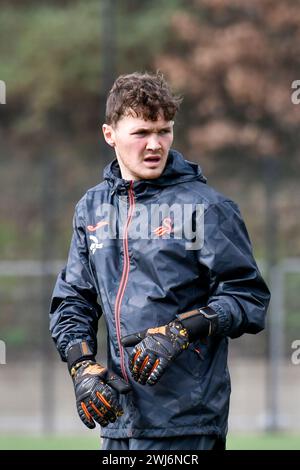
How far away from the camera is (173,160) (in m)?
4.07

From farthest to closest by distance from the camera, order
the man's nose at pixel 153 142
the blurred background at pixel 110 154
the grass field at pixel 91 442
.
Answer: the blurred background at pixel 110 154 < the grass field at pixel 91 442 < the man's nose at pixel 153 142

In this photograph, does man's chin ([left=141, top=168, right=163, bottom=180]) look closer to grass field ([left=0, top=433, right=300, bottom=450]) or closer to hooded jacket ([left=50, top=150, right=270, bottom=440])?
hooded jacket ([left=50, top=150, right=270, bottom=440])

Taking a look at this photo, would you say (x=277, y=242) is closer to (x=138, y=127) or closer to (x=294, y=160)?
(x=294, y=160)

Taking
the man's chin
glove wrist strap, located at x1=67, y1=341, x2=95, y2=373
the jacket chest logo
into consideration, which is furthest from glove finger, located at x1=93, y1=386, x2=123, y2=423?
the man's chin

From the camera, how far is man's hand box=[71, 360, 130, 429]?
3826mm

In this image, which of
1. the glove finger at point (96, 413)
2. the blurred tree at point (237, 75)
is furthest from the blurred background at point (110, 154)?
the glove finger at point (96, 413)

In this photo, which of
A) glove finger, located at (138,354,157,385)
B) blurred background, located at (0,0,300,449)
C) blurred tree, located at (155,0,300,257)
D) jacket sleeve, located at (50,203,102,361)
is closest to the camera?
glove finger, located at (138,354,157,385)

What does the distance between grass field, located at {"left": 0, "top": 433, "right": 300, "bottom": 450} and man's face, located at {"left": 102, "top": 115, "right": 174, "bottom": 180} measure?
199 inches

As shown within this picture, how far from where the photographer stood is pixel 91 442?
938cm

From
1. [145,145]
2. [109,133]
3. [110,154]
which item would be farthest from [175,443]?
[110,154]

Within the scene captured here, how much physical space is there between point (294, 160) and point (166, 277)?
1121cm

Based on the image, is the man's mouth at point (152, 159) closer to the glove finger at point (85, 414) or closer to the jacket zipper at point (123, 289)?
the jacket zipper at point (123, 289)

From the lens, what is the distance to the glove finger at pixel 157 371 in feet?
12.2

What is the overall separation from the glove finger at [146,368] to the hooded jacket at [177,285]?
0.13m
